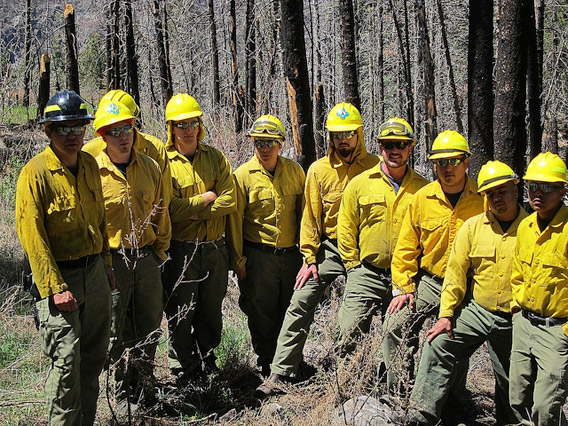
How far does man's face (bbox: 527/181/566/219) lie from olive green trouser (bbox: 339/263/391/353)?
59.4 inches

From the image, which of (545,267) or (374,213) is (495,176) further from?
(374,213)

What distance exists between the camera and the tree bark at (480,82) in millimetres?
6973

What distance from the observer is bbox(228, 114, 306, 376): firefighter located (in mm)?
5832

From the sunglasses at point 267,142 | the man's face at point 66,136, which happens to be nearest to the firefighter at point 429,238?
the sunglasses at point 267,142

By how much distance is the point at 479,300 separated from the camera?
463 cm

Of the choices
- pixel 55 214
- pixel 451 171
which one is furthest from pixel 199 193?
pixel 451 171

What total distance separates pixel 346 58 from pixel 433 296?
4.68 m

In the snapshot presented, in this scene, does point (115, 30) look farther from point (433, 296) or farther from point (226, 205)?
point (433, 296)

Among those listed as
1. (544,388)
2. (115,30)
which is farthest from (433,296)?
(115,30)

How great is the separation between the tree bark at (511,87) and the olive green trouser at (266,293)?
2389 mm

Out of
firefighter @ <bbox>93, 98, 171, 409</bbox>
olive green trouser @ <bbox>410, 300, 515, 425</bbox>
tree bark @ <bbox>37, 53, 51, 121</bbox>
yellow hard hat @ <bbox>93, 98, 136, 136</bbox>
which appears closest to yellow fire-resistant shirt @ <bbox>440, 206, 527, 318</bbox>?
olive green trouser @ <bbox>410, 300, 515, 425</bbox>

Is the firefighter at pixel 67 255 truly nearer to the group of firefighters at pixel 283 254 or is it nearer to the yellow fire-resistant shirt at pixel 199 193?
the group of firefighters at pixel 283 254

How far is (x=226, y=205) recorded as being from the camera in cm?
549

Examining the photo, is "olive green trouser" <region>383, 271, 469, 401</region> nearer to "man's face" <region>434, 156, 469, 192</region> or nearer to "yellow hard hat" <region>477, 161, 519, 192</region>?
"man's face" <region>434, 156, 469, 192</region>
